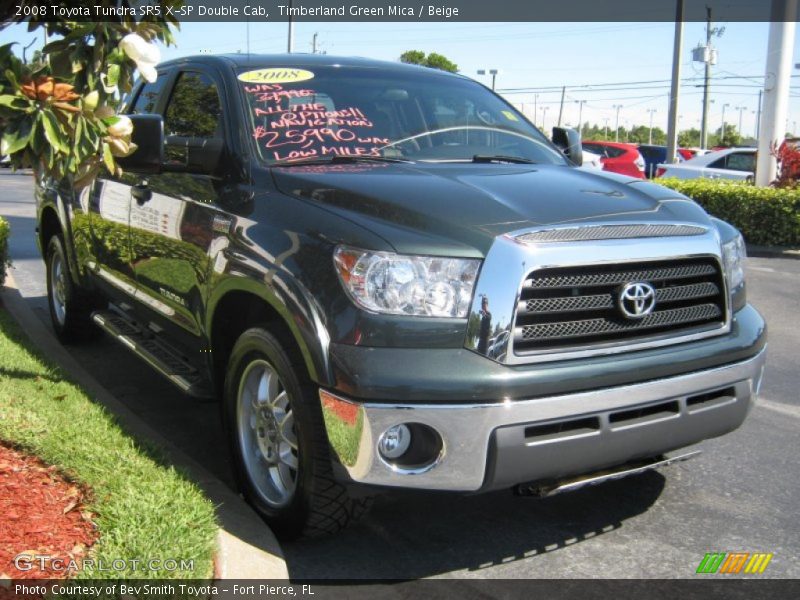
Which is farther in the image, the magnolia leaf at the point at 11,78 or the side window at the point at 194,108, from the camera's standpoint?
the side window at the point at 194,108

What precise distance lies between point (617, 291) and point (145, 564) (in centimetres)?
189

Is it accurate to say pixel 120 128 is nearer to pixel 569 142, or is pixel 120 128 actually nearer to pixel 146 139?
pixel 146 139

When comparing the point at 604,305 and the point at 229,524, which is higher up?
the point at 604,305

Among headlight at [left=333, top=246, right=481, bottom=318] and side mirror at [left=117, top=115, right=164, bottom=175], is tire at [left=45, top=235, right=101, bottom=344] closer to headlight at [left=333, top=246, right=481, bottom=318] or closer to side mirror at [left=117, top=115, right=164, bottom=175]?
side mirror at [left=117, top=115, right=164, bottom=175]

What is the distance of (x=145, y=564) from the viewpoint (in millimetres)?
2924

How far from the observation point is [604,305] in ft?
10.9

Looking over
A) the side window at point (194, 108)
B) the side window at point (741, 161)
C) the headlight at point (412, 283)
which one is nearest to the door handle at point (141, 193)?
the side window at point (194, 108)

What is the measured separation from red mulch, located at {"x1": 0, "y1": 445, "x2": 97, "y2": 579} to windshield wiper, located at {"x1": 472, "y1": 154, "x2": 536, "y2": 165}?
238 cm

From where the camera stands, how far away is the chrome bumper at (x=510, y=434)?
306cm

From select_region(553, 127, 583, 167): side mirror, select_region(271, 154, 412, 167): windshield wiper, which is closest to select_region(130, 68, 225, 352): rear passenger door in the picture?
select_region(271, 154, 412, 167): windshield wiper

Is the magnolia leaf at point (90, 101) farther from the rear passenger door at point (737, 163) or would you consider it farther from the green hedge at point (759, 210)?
the rear passenger door at point (737, 163)

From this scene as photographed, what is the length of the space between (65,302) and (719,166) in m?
17.0

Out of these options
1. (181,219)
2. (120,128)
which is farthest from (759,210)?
(120,128)

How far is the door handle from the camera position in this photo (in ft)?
16.0
